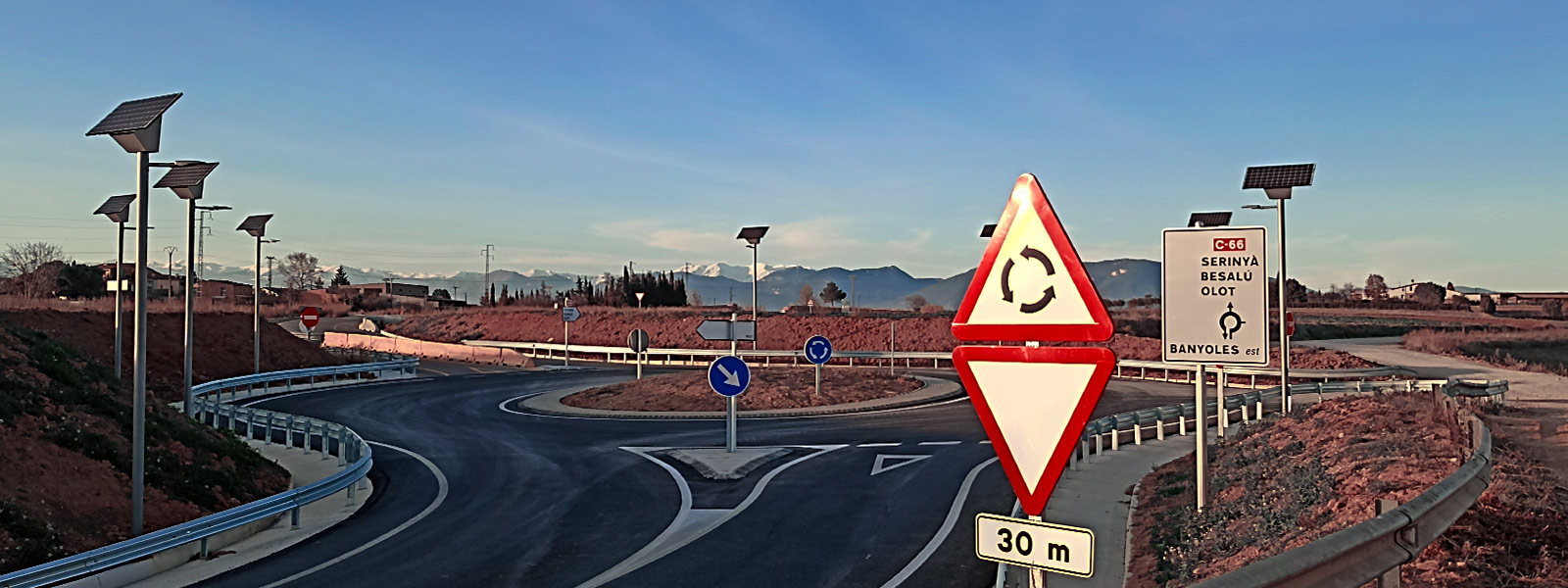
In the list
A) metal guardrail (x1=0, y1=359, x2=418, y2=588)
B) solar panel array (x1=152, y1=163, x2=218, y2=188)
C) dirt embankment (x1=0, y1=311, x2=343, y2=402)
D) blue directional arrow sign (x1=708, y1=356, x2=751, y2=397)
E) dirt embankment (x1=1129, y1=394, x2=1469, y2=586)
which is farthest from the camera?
dirt embankment (x1=0, y1=311, x2=343, y2=402)

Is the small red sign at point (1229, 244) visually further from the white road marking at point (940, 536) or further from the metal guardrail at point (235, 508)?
the metal guardrail at point (235, 508)

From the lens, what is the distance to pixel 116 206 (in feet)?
75.6

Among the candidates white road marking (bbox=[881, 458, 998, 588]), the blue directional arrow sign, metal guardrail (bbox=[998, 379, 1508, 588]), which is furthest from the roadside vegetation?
metal guardrail (bbox=[998, 379, 1508, 588])

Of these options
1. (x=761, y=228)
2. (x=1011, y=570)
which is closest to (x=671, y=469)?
(x=1011, y=570)

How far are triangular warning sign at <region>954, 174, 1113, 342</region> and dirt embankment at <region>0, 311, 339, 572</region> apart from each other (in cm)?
1165

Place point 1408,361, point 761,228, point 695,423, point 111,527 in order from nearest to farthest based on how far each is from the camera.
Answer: point 111,527 → point 695,423 → point 761,228 → point 1408,361

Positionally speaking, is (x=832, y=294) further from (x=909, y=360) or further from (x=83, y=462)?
(x=83, y=462)

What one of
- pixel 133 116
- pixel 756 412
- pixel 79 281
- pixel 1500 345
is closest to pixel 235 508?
pixel 133 116

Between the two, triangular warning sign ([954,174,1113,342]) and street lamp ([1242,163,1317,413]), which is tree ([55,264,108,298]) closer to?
street lamp ([1242,163,1317,413])

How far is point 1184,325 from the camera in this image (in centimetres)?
1012

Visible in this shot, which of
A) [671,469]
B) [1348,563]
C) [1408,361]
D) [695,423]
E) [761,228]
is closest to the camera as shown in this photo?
[1348,563]

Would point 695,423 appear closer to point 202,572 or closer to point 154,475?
point 154,475

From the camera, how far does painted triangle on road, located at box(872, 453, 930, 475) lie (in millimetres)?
17781

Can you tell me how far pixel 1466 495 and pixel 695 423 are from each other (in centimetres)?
2101
